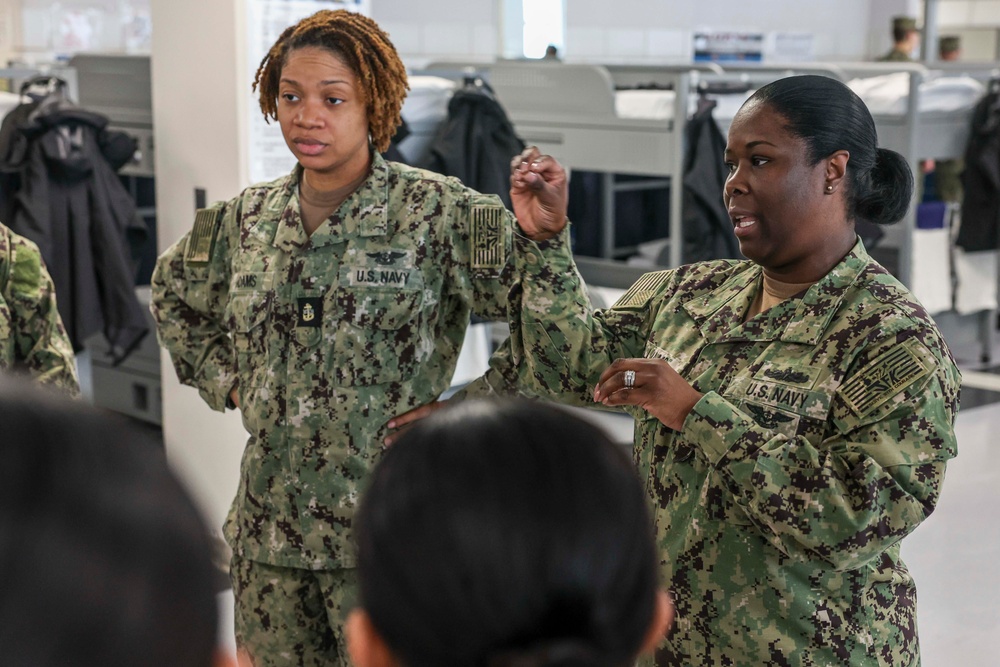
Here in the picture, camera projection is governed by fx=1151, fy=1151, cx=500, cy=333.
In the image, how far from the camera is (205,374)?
7.47ft

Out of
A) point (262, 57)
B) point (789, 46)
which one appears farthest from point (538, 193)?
point (789, 46)

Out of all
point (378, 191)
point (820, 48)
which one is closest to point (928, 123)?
point (378, 191)

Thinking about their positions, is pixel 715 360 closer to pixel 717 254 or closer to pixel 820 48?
pixel 717 254

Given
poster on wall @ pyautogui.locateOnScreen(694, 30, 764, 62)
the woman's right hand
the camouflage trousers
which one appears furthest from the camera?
poster on wall @ pyautogui.locateOnScreen(694, 30, 764, 62)

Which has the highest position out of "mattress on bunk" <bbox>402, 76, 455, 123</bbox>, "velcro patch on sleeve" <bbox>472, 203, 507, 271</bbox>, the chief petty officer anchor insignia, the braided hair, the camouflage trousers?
the braided hair

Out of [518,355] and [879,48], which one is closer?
[518,355]

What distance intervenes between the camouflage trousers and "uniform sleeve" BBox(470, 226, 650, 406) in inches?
19.2

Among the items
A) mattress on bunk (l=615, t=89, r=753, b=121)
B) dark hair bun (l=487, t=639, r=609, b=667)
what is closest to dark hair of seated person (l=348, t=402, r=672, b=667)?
dark hair bun (l=487, t=639, r=609, b=667)

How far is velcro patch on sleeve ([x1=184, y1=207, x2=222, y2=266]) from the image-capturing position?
7.21ft

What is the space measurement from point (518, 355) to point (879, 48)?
34.2 ft

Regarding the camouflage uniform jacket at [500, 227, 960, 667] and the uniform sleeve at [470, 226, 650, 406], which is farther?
the uniform sleeve at [470, 226, 650, 406]

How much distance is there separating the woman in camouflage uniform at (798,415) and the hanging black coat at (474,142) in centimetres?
276

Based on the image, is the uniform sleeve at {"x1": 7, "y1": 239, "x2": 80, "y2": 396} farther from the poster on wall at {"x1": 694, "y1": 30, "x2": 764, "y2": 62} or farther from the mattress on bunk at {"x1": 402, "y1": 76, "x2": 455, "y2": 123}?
the poster on wall at {"x1": 694, "y1": 30, "x2": 764, "y2": 62}

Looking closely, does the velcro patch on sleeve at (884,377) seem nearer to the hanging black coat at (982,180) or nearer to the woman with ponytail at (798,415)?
the woman with ponytail at (798,415)
